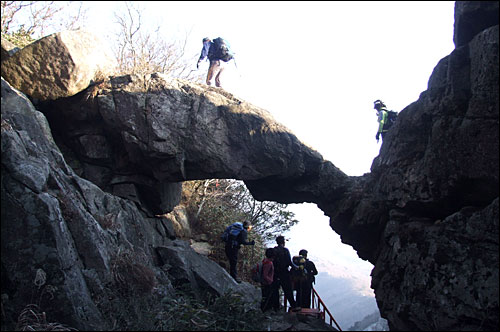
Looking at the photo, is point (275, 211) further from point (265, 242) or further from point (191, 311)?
point (191, 311)

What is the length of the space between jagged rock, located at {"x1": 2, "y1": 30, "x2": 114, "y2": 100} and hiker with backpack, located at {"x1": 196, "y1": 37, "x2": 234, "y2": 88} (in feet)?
13.4

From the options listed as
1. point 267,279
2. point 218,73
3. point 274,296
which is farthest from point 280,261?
point 218,73

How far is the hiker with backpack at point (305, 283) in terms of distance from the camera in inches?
423

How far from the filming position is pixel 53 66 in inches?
446

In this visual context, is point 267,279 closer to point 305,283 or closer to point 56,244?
point 305,283

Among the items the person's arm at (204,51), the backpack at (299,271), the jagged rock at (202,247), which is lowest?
the backpack at (299,271)

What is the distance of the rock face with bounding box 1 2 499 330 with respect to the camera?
6.77 meters

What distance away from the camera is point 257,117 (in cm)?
1308

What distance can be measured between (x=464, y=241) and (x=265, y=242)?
13.0m

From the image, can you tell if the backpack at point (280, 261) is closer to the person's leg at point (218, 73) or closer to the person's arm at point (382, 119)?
the person's arm at point (382, 119)

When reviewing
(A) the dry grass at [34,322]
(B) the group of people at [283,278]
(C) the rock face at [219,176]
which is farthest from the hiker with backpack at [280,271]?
(A) the dry grass at [34,322]

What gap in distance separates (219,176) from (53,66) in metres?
5.81

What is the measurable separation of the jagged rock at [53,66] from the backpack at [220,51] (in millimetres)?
4283

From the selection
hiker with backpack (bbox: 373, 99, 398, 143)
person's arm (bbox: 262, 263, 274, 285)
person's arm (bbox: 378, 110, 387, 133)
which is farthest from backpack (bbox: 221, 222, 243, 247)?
person's arm (bbox: 378, 110, 387, 133)
